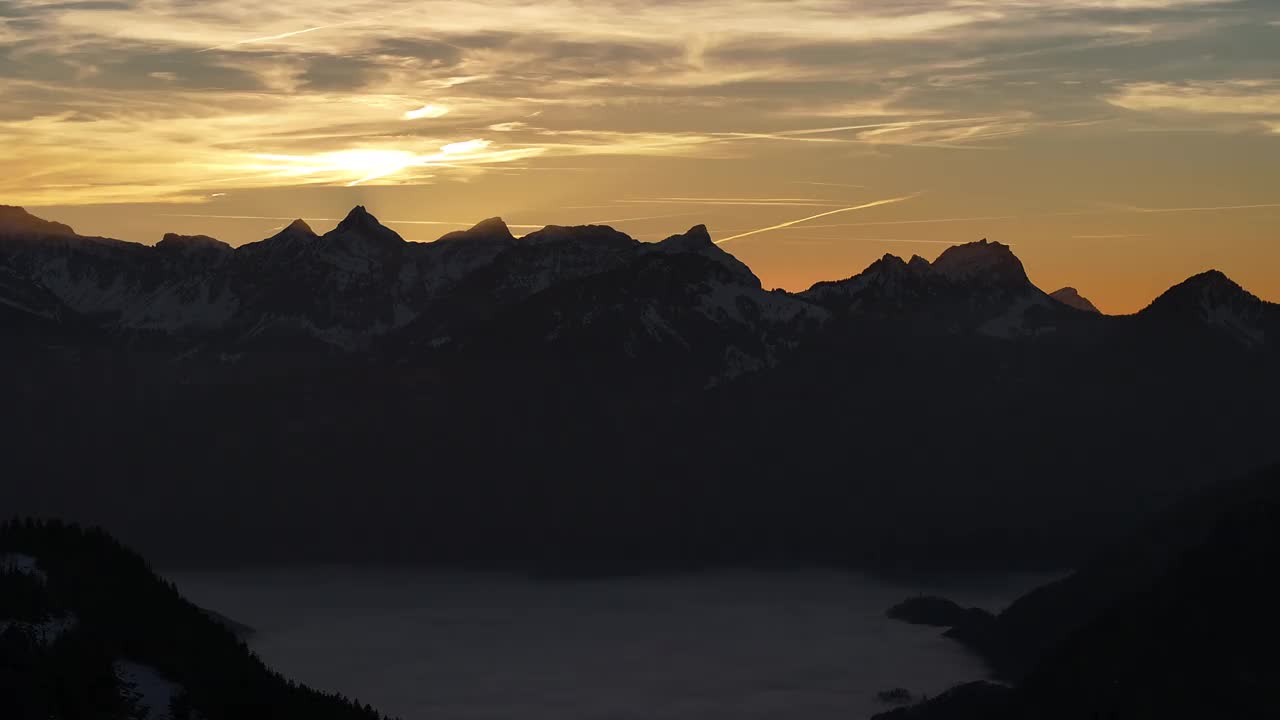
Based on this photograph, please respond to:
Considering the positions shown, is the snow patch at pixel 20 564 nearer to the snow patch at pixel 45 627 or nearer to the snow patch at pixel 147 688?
the snow patch at pixel 45 627

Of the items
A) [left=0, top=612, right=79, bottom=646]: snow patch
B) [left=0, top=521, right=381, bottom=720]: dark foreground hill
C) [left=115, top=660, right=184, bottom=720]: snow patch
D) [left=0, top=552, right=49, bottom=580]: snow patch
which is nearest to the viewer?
[left=0, top=521, right=381, bottom=720]: dark foreground hill

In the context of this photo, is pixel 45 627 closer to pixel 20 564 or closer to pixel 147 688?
pixel 147 688

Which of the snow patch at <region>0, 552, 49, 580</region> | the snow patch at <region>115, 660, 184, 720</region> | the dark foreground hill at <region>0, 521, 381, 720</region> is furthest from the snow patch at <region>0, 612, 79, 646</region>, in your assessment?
the snow patch at <region>0, 552, 49, 580</region>

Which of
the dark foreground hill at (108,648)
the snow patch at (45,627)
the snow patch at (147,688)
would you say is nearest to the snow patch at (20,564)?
the dark foreground hill at (108,648)

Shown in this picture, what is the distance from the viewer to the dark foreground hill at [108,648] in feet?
355

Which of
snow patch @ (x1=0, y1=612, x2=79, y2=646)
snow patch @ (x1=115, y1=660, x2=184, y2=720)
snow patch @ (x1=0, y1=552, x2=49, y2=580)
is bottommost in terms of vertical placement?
snow patch @ (x1=115, y1=660, x2=184, y2=720)

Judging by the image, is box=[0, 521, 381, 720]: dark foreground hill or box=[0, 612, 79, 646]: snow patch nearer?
box=[0, 521, 381, 720]: dark foreground hill

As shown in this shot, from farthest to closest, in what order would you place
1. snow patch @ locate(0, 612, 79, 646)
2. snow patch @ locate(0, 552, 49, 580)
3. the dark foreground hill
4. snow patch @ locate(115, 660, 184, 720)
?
1. snow patch @ locate(0, 552, 49, 580)
2. snow patch @ locate(0, 612, 79, 646)
3. snow patch @ locate(115, 660, 184, 720)
4. the dark foreground hill

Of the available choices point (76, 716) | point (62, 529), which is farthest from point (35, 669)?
point (62, 529)

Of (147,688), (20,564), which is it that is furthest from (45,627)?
(20,564)

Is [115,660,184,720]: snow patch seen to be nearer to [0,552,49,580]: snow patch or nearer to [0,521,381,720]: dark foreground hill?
[0,521,381,720]: dark foreground hill

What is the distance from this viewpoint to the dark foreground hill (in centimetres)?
10812

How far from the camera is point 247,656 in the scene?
14238 centimetres

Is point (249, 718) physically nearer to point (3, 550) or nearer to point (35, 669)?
point (35, 669)
